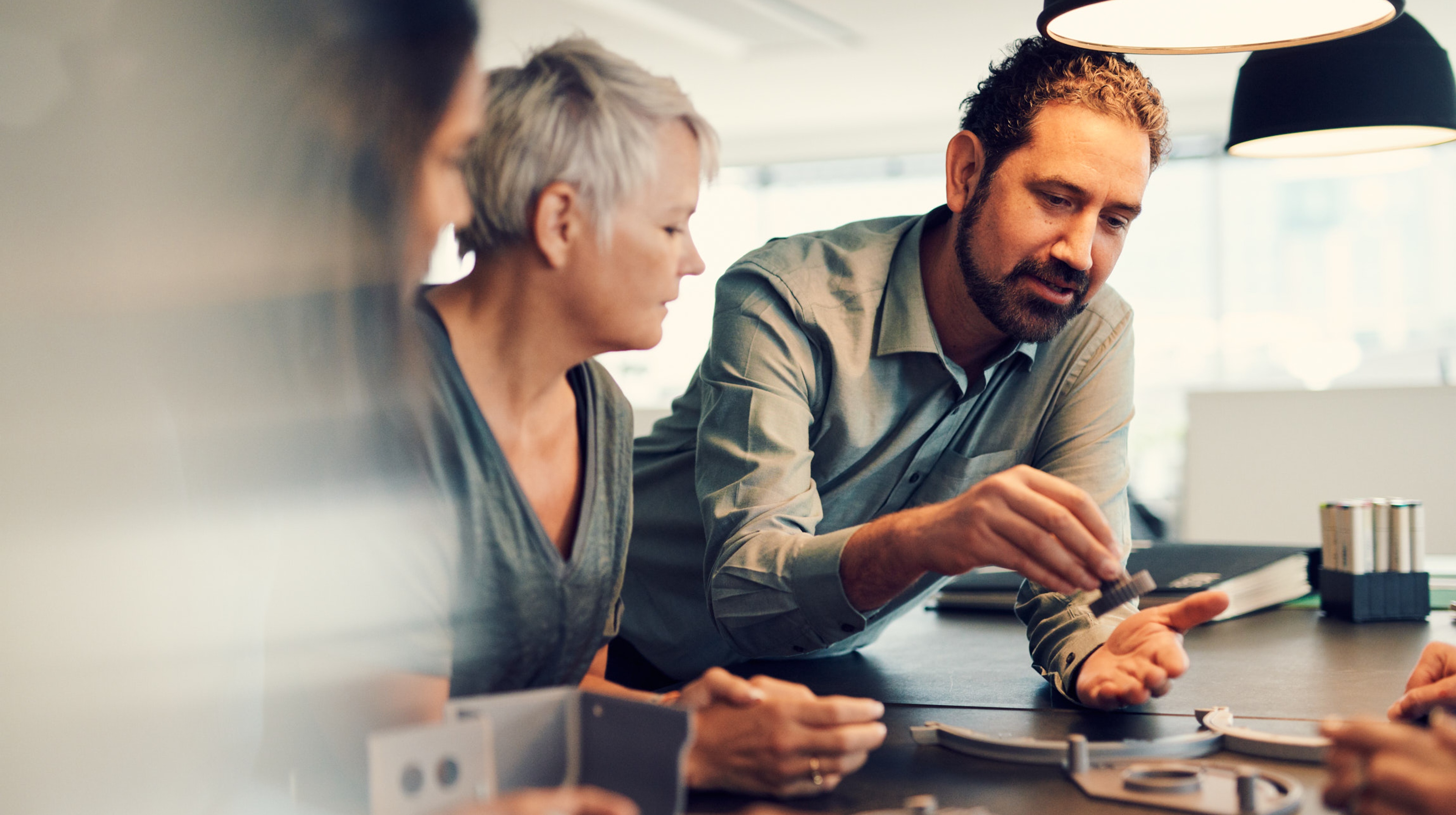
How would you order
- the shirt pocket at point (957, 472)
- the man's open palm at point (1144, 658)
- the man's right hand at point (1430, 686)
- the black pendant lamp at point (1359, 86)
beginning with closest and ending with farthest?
the man's right hand at point (1430, 686) < the man's open palm at point (1144, 658) < the shirt pocket at point (957, 472) < the black pendant lamp at point (1359, 86)

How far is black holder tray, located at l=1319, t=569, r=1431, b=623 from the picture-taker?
1542mm

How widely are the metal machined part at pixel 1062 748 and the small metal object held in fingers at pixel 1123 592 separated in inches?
3.6

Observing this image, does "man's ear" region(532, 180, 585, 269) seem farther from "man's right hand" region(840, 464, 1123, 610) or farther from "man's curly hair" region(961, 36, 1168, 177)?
"man's curly hair" region(961, 36, 1168, 177)

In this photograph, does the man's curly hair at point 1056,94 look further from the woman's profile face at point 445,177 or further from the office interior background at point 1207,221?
the office interior background at point 1207,221

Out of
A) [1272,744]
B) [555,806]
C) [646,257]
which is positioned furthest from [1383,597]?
[555,806]

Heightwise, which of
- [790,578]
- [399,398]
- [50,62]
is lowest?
[790,578]

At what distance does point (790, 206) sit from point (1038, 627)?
1636mm

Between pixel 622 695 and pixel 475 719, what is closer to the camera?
pixel 475 719

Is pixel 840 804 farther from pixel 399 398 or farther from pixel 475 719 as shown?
pixel 399 398

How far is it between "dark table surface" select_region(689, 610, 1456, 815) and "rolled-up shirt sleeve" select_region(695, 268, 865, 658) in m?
0.08

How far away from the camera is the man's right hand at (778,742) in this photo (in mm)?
702

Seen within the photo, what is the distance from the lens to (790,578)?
1.05m

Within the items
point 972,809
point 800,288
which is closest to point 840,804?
point 972,809

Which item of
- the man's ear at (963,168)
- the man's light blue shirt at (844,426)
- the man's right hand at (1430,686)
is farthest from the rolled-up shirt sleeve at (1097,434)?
the man's right hand at (1430,686)
